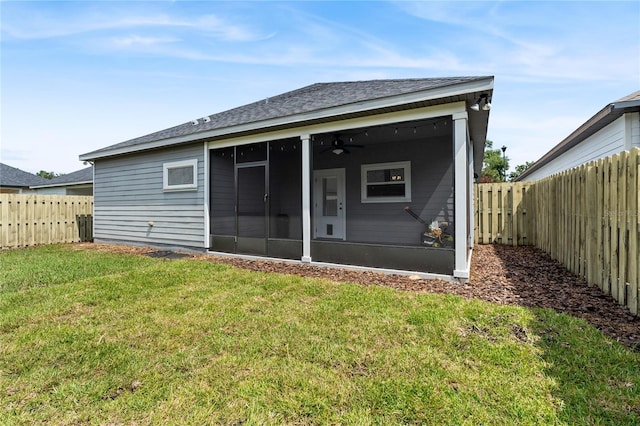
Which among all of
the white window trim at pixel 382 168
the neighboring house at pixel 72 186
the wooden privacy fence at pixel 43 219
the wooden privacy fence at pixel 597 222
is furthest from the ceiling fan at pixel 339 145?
the neighboring house at pixel 72 186

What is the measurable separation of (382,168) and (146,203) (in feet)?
22.1

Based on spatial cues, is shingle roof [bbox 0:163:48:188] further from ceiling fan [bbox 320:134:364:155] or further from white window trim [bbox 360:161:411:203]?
white window trim [bbox 360:161:411:203]

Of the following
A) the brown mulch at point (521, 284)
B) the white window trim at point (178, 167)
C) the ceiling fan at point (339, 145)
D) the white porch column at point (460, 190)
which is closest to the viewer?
the brown mulch at point (521, 284)

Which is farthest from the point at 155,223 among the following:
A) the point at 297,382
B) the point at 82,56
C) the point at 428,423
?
the point at 428,423

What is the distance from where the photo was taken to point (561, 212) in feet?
18.6

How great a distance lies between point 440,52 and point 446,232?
564cm

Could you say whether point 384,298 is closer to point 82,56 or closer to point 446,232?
point 446,232

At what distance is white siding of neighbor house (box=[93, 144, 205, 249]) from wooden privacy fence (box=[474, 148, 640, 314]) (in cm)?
749

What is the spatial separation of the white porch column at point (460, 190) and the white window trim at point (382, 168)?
2883 millimetres

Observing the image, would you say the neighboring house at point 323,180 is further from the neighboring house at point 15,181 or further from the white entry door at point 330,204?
the neighboring house at point 15,181

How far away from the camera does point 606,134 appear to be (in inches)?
259

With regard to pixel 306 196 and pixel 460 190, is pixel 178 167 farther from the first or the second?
pixel 460 190

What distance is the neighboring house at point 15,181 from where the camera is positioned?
18780mm

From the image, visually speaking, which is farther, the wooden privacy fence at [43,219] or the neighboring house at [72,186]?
the neighboring house at [72,186]
